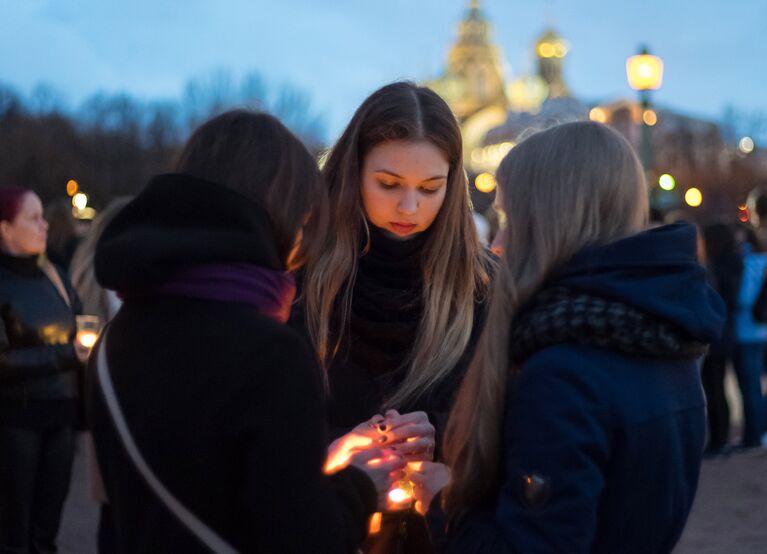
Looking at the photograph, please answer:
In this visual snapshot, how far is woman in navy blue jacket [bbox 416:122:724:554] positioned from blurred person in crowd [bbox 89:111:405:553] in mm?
350

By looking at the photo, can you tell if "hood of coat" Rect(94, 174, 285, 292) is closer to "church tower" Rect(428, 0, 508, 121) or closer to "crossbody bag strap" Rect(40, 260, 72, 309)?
"crossbody bag strap" Rect(40, 260, 72, 309)

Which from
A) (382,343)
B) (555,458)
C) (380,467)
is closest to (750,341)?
(382,343)

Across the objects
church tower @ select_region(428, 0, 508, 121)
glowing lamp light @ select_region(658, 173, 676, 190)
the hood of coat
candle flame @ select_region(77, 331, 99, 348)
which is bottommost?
church tower @ select_region(428, 0, 508, 121)

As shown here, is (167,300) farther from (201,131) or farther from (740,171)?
(740,171)

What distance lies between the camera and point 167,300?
2.28 metres

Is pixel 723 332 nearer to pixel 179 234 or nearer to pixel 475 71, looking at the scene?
pixel 179 234

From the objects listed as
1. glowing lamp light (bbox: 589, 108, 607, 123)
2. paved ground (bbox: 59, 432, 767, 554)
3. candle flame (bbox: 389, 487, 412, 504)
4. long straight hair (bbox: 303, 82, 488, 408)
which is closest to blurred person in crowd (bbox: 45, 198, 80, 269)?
paved ground (bbox: 59, 432, 767, 554)

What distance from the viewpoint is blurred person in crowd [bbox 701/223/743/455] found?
10.4 metres

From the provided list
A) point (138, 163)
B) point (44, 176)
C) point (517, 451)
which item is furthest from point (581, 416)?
point (138, 163)

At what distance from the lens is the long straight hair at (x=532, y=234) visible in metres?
2.50

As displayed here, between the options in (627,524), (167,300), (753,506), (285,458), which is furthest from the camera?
(753,506)

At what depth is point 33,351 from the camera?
19.7 feet

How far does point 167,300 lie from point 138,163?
6269cm

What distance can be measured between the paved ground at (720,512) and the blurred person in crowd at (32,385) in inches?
51.4
